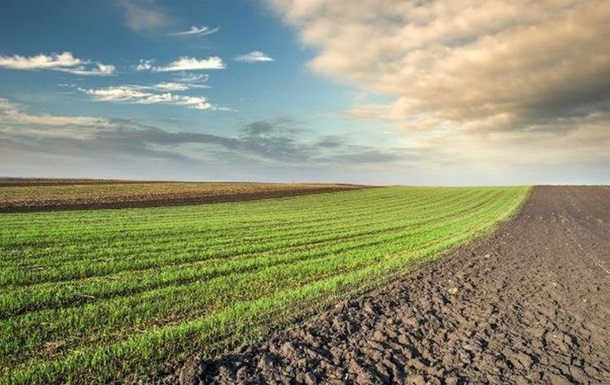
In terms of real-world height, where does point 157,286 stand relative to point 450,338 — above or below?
above

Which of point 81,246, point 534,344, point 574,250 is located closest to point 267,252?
point 81,246

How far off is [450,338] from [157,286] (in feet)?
23.9

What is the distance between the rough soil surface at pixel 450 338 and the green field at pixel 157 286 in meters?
0.84

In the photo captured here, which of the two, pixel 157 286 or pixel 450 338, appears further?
pixel 157 286

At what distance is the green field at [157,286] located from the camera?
7496 millimetres

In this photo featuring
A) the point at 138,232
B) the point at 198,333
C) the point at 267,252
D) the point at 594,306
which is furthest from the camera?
the point at 138,232

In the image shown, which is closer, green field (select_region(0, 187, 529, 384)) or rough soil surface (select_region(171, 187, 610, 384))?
rough soil surface (select_region(171, 187, 610, 384))

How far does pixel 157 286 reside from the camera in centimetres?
1230

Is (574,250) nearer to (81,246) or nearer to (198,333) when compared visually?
(198,333)

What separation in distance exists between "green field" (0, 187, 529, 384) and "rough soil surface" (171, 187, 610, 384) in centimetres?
84

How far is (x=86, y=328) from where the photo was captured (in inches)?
342

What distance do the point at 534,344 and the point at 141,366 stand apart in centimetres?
688

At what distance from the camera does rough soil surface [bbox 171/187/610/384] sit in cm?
726

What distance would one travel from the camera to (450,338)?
898 cm
